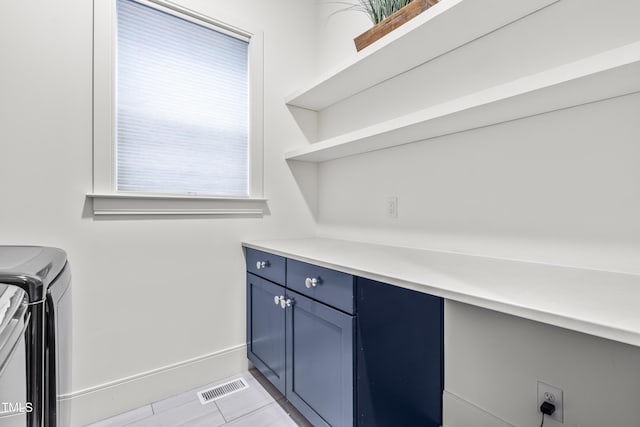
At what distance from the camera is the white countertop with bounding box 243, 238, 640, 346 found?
61 centimetres

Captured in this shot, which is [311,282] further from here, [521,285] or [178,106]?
[178,106]

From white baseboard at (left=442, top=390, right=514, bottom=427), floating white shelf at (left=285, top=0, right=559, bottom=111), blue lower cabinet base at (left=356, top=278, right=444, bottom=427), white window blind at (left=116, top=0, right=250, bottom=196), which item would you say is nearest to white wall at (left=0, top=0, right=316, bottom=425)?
white window blind at (left=116, top=0, right=250, bottom=196)

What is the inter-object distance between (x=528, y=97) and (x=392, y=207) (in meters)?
0.86

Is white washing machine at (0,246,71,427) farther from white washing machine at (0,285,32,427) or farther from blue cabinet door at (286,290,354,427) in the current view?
blue cabinet door at (286,290,354,427)

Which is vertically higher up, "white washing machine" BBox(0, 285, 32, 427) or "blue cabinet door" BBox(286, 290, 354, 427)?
"white washing machine" BBox(0, 285, 32, 427)

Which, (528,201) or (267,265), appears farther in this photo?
(267,265)

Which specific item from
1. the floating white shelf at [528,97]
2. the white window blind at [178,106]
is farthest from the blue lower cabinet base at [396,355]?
the white window blind at [178,106]

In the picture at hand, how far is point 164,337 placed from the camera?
1.65 metres

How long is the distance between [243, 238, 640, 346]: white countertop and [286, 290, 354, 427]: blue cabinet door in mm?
210

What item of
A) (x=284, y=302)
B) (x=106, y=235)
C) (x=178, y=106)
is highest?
(x=178, y=106)

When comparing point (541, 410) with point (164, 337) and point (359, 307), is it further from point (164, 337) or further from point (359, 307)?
point (164, 337)

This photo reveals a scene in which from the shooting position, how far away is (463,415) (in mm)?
1374

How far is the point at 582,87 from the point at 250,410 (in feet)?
6.14

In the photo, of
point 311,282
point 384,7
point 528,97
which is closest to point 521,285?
point 528,97
